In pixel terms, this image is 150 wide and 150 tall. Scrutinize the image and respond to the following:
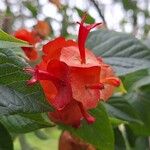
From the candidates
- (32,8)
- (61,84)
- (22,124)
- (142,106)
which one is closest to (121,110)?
(142,106)

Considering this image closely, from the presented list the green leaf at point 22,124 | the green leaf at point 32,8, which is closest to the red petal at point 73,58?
the green leaf at point 22,124

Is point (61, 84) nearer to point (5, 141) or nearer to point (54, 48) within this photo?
point (54, 48)

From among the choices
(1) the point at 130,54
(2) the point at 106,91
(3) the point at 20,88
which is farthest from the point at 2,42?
(1) the point at 130,54

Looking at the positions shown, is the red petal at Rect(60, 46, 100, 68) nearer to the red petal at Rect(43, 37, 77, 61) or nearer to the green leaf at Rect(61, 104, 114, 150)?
the red petal at Rect(43, 37, 77, 61)

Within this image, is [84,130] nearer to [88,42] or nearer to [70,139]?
[70,139]

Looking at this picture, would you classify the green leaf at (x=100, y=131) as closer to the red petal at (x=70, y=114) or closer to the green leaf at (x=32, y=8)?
the red petal at (x=70, y=114)
